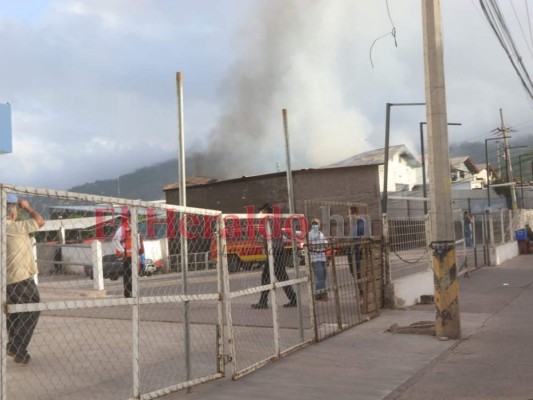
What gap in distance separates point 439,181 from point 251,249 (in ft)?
9.21

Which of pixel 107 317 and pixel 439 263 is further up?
pixel 439 263

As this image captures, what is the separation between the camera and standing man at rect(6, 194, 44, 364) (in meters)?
5.98

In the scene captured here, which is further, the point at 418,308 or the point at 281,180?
the point at 281,180

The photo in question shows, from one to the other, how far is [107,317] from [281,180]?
35.2 meters

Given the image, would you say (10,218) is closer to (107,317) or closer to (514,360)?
(107,317)

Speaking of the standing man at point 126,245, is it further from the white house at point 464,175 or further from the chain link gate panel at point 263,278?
the white house at point 464,175

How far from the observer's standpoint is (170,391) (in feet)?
17.8

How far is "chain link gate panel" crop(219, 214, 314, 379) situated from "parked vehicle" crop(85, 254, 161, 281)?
0.86 metres

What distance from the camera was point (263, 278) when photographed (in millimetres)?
8711

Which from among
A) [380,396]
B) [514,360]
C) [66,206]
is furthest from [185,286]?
[514,360]

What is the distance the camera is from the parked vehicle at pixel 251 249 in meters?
8.02

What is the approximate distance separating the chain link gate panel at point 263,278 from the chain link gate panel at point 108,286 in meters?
0.38

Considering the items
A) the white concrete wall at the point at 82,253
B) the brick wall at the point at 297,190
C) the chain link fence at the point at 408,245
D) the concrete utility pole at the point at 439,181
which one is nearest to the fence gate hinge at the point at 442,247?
the concrete utility pole at the point at 439,181

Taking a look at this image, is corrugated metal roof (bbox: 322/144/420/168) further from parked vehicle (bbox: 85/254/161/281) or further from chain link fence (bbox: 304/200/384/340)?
parked vehicle (bbox: 85/254/161/281)
